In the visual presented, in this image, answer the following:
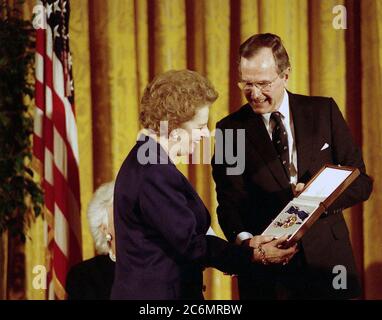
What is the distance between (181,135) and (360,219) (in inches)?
66.1

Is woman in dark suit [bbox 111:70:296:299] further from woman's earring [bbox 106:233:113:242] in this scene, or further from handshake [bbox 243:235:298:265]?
woman's earring [bbox 106:233:113:242]

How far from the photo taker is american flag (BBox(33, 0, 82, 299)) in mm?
3199

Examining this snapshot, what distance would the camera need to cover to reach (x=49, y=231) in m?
3.33

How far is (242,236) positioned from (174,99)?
82 cm

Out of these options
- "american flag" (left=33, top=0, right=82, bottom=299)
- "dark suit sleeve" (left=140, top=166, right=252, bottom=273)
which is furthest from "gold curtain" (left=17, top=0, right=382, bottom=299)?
"dark suit sleeve" (left=140, top=166, right=252, bottom=273)

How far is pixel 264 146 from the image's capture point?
2.77m

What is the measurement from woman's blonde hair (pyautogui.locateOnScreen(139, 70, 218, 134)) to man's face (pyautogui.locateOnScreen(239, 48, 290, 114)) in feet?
1.85

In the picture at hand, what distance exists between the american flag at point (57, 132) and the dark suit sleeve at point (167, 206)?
1187 millimetres

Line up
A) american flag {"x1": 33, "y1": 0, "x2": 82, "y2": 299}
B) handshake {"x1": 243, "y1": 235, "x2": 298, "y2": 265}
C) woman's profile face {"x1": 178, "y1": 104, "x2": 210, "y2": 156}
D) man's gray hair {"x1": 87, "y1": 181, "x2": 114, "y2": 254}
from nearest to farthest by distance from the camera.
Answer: woman's profile face {"x1": 178, "y1": 104, "x2": 210, "y2": 156} → handshake {"x1": 243, "y1": 235, "x2": 298, "y2": 265} → man's gray hair {"x1": 87, "y1": 181, "x2": 114, "y2": 254} → american flag {"x1": 33, "y1": 0, "x2": 82, "y2": 299}

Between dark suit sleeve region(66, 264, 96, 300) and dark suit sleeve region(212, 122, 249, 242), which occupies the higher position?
dark suit sleeve region(212, 122, 249, 242)

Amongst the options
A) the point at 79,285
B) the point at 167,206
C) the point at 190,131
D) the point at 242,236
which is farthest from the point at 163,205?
the point at 79,285

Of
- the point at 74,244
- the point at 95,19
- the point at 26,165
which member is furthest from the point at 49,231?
the point at 95,19

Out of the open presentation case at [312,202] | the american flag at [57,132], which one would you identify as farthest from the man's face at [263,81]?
the american flag at [57,132]

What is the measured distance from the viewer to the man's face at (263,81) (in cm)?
277
